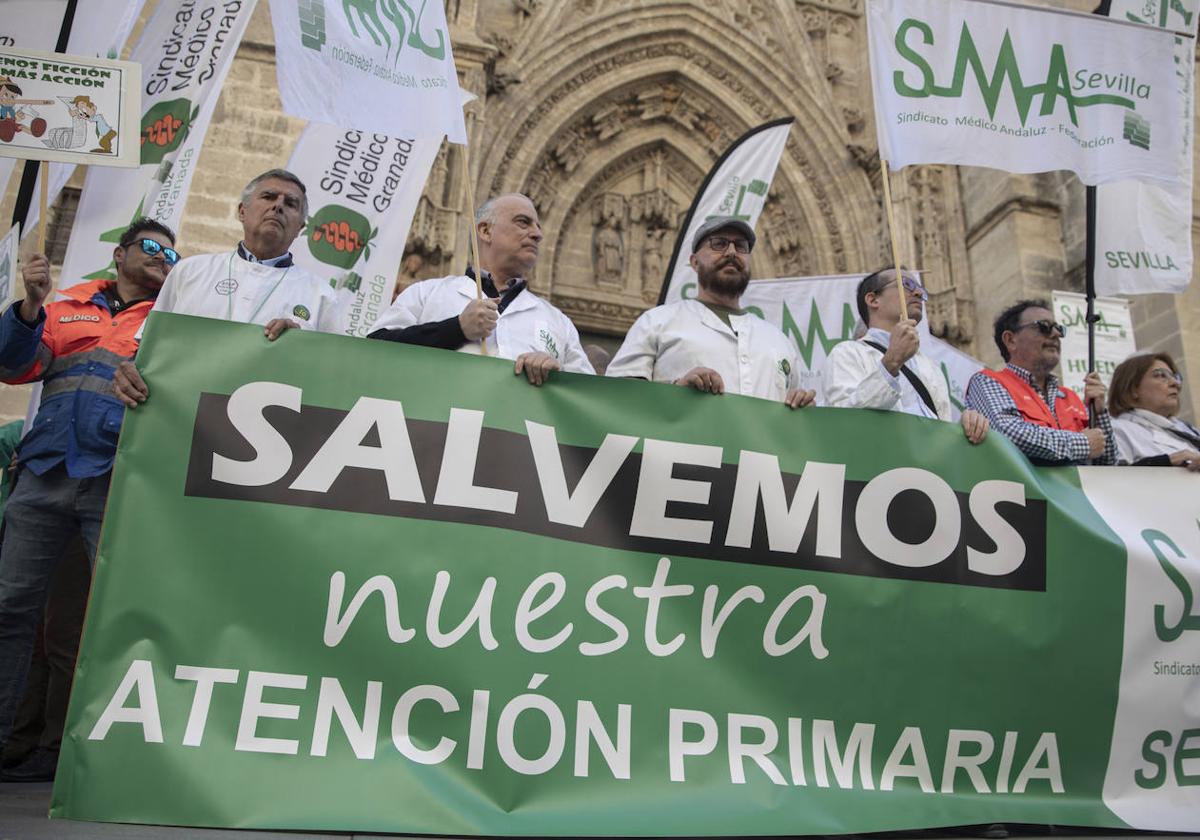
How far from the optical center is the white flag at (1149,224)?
16.3 feet

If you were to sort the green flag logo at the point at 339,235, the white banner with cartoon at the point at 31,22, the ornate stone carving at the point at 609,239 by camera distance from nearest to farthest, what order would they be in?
the white banner with cartoon at the point at 31,22
the green flag logo at the point at 339,235
the ornate stone carving at the point at 609,239

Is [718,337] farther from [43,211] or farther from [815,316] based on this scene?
[815,316]

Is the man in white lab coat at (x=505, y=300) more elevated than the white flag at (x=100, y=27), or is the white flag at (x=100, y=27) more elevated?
the white flag at (x=100, y=27)

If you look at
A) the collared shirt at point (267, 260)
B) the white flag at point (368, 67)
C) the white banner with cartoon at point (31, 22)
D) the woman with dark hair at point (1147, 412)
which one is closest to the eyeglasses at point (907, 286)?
the woman with dark hair at point (1147, 412)

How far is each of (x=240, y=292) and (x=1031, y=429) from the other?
3051 millimetres

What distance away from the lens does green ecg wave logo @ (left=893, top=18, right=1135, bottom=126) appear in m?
4.38

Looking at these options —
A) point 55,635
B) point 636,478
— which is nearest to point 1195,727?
point 636,478

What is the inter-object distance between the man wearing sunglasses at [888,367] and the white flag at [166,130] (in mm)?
3520

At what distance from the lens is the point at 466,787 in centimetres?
266

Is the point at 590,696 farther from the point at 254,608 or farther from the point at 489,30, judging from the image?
the point at 489,30

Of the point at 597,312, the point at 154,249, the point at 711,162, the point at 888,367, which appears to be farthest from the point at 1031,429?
the point at 711,162

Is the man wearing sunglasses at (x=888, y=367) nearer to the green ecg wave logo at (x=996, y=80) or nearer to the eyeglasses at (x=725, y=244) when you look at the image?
the eyeglasses at (x=725, y=244)

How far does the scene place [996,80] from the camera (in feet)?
14.8

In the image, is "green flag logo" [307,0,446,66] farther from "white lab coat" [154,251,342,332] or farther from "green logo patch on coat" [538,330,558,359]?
"green logo patch on coat" [538,330,558,359]
